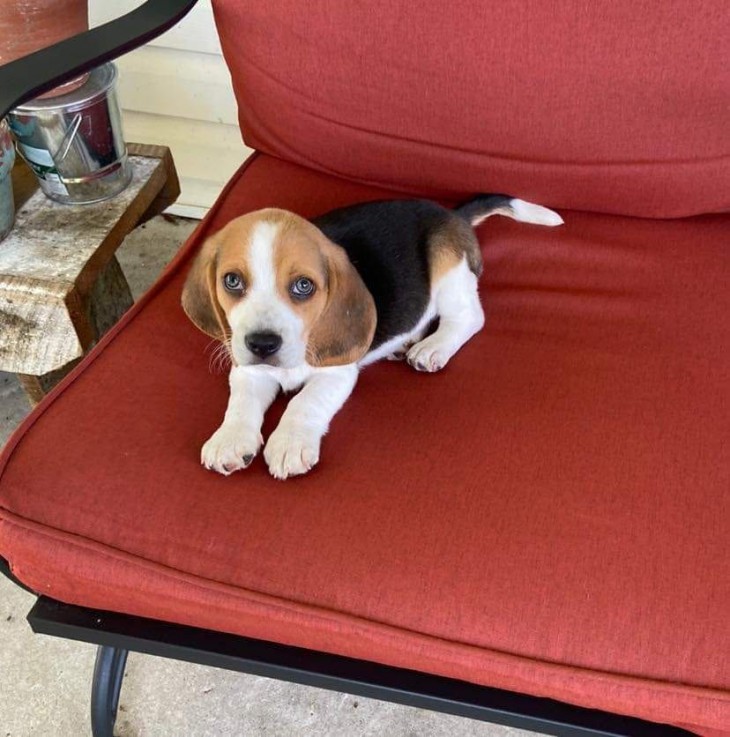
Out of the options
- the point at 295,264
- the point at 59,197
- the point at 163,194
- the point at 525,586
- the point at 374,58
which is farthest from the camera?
the point at 163,194

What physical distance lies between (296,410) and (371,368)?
0.18m

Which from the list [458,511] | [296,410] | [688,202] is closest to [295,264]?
[296,410]

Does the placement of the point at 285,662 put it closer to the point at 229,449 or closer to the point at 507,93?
the point at 229,449

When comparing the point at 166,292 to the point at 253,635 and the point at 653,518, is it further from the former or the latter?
the point at 653,518

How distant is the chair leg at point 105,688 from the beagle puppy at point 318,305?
0.45 meters

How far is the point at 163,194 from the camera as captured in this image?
1912 millimetres

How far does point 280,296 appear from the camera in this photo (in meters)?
1.10

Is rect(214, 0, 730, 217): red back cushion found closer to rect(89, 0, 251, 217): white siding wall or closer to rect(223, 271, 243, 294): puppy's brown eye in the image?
rect(223, 271, 243, 294): puppy's brown eye

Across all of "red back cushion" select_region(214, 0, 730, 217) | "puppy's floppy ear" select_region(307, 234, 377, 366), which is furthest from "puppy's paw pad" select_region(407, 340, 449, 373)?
"red back cushion" select_region(214, 0, 730, 217)

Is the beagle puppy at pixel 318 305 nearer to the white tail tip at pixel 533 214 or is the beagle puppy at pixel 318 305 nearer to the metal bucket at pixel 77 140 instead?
the white tail tip at pixel 533 214

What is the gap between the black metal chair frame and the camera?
3.44ft

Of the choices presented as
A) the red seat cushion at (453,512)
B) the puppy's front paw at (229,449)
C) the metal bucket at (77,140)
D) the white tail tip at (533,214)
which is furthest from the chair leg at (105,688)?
the white tail tip at (533,214)

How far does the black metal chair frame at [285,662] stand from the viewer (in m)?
1.05

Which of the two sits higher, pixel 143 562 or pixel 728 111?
pixel 728 111
